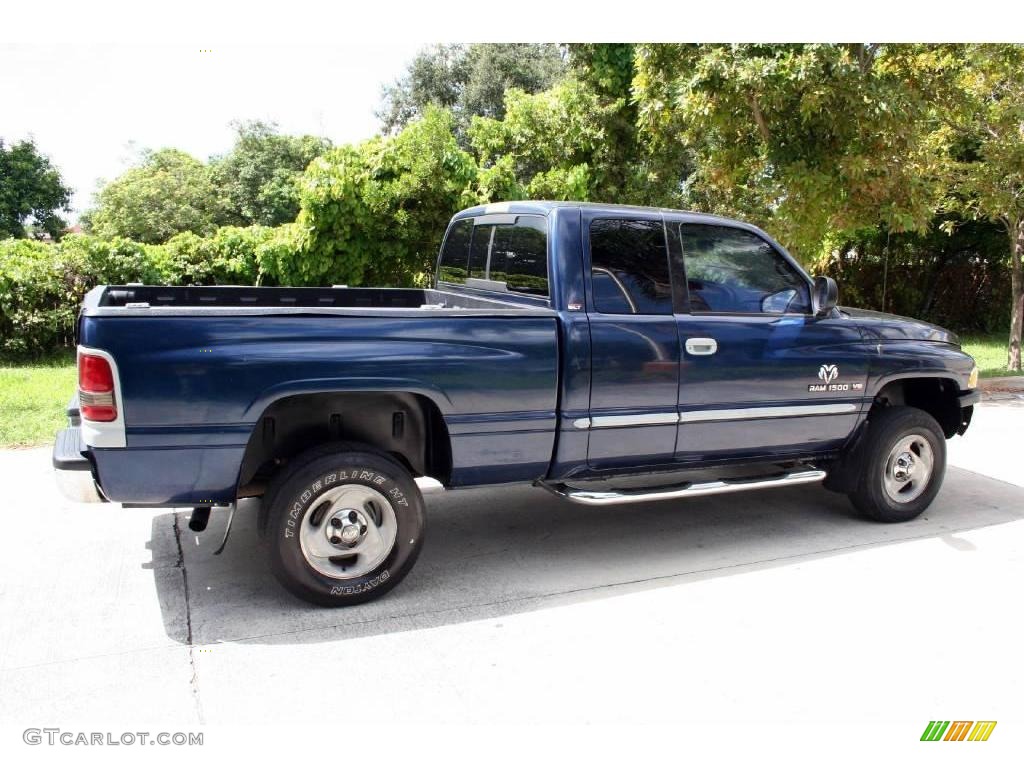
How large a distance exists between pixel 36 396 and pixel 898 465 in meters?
8.17

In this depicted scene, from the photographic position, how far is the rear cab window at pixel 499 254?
4711mm

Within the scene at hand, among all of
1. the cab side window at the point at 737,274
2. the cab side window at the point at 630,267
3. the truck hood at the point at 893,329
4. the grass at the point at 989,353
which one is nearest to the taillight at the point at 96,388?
the cab side window at the point at 630,267

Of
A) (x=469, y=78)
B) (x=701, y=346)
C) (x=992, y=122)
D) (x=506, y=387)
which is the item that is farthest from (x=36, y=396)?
(x=469, y=78)

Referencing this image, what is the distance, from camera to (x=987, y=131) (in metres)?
11.5

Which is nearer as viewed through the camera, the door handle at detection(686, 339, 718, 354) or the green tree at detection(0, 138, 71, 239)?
the door handle at detection(686, 339, 718, 354)

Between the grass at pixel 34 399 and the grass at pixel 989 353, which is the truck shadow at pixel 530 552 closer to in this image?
the grass at pixel 34 399

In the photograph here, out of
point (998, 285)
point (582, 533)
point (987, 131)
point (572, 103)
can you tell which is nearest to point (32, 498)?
point (582, 533)

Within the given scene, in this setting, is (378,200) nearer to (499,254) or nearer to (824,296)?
(499,254)

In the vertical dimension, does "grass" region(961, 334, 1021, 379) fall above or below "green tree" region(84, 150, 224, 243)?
below

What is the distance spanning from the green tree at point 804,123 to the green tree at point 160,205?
1281 inches

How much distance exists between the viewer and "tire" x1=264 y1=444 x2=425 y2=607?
13.0ft

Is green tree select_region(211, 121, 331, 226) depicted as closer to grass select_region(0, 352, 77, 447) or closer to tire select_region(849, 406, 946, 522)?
grass select_region(0, 352, 77, 447)

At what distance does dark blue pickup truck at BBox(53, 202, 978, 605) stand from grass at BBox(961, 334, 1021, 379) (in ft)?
26.1

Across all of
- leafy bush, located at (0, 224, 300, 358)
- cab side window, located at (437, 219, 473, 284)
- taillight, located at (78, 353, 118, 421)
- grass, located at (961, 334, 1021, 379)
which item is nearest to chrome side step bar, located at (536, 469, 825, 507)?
cab side window, located at (437, 219, 473, 284)
